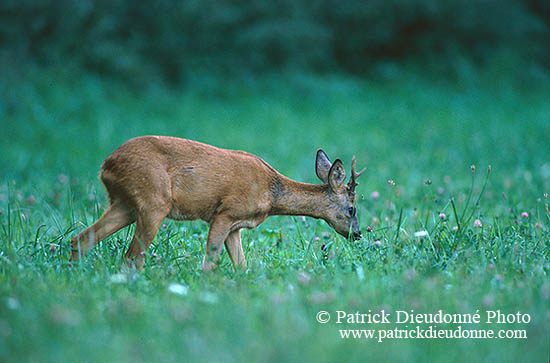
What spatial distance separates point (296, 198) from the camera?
5703 millimetres

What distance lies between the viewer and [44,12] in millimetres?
15289

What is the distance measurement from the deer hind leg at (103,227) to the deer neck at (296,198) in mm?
1210

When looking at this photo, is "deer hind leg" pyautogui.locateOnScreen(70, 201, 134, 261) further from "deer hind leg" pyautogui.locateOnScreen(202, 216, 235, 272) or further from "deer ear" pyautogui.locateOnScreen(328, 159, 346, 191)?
"deer ear" pyautogui.locateOnScreen(328, 159, 346, 191)

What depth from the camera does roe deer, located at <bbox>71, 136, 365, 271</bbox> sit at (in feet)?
16.5

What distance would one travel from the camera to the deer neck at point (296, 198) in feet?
18.5

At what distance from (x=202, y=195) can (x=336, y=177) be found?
1186 millimetres

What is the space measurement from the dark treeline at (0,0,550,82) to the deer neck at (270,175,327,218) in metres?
10.7

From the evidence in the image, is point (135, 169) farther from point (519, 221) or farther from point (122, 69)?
point (122, 69)

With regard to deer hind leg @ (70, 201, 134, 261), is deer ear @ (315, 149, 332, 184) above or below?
above

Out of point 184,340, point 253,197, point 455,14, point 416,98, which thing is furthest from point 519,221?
point 455,14

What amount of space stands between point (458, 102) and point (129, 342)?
50.2ft

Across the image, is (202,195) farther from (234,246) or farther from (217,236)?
(234,246)

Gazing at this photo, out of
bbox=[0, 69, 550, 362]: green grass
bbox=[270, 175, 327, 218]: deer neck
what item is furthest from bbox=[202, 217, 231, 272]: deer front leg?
bbox=[270, 175, 327, 218]: deer neck

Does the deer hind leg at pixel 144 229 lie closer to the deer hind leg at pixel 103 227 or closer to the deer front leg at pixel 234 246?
the deer hind leg at pixel 103 227
